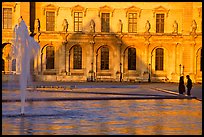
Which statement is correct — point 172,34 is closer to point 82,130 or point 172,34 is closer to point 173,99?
point 173,99

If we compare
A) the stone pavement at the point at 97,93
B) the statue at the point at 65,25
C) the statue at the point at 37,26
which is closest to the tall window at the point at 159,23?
the statue at the point at 65,25

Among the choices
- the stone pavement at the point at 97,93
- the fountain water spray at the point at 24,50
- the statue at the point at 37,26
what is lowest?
the stone pavement at the point at 97,93

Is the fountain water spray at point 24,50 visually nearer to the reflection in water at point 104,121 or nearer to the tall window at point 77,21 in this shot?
the reflection in water at point 104,121

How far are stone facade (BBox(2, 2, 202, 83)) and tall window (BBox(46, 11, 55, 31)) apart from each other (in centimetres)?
35

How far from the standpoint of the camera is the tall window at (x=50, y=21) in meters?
60.7

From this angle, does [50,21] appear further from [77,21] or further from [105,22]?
[105,22]

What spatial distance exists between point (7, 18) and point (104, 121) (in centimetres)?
4400

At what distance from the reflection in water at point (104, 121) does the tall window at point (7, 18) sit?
37.3 m

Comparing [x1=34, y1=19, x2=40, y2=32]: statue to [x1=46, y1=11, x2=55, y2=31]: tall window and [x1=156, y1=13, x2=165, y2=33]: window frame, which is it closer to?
[x1=46, y1=11, x2=55, y2=31]: tall window

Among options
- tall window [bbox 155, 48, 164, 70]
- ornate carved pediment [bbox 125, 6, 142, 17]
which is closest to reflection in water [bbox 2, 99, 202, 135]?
tall window [bbox 155, 48, 164, 70]

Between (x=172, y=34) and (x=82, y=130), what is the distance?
46379 millimetres

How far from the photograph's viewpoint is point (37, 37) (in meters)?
59.4

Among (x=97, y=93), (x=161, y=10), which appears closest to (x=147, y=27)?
(x=161, y=10)

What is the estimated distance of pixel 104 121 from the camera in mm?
17906
